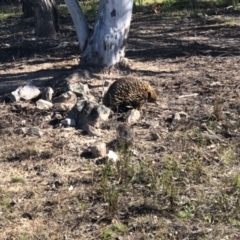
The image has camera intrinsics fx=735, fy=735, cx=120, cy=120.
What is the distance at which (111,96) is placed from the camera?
24.1ft

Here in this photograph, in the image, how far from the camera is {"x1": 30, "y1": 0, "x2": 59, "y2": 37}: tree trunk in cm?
1217

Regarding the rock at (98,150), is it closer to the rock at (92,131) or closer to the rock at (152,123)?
the rock at (92,131)

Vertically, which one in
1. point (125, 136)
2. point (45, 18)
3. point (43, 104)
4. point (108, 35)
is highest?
point (108, 35)

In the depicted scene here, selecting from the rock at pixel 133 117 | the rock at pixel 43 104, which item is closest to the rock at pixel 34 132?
the rock at pixel 43 104

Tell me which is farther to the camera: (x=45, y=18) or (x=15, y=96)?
(x=45, y=18)

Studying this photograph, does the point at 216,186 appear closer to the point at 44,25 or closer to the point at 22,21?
the point at 44,25

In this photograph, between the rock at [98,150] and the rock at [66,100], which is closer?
the rock at [98,150]

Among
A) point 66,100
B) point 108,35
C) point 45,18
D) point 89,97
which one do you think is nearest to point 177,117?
point 89,97

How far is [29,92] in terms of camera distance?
7961 mm

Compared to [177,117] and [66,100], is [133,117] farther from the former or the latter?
[66,100]

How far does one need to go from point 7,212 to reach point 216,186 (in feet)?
5.17

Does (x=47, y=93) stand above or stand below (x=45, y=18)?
above

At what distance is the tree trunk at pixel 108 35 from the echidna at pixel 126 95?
174 cm

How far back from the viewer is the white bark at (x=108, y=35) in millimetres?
9026
